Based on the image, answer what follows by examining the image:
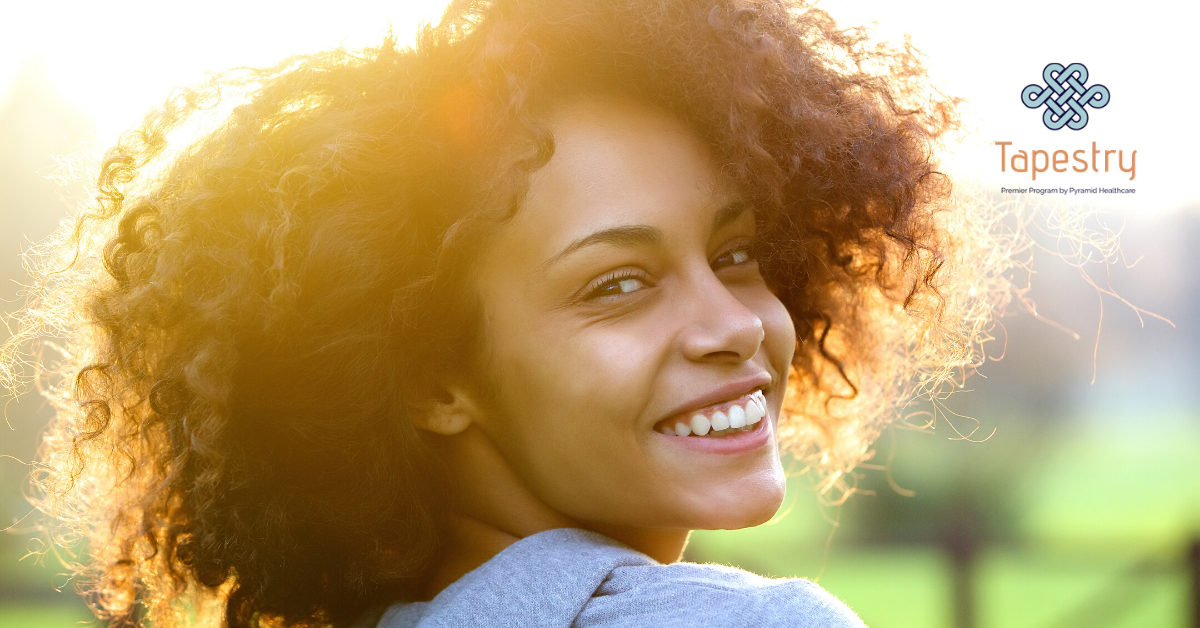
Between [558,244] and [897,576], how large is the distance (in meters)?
6.45

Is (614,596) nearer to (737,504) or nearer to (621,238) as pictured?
(737,504)

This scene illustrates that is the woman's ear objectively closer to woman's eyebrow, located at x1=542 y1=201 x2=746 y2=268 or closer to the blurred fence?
woman's eyebrow, located at x1=542 y1=201 x2=746 y2=268

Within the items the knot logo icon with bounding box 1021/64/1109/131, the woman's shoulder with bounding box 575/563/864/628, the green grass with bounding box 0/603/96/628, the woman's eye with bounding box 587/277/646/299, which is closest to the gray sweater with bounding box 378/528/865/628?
the woman's shoulder with bounding box 575/563/864/628

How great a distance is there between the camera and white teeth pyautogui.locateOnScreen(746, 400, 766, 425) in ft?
6.13

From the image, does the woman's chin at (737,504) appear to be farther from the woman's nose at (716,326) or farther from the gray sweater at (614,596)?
the woman's nose at (716,326)

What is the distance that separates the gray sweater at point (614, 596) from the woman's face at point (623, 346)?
172 millimetres

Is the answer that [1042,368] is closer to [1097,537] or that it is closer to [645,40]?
[1097,537]

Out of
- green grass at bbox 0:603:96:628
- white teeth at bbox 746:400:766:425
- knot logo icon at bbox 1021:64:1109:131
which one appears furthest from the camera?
green grass at bbox 0:603:96:628

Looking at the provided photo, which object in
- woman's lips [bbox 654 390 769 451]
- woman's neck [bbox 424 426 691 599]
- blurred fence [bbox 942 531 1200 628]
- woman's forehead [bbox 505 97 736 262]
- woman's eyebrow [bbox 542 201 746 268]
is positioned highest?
woman's forehead [bbox 505 97 736 262]

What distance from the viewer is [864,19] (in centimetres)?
248

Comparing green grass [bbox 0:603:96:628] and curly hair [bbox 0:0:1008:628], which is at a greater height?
curly hair [bbox 0:0:1008:628]

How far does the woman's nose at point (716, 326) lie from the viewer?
5.82 feet

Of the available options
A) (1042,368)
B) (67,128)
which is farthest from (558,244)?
(67,128)

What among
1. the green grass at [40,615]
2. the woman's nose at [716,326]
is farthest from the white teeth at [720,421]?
the green grass at [40,615]
